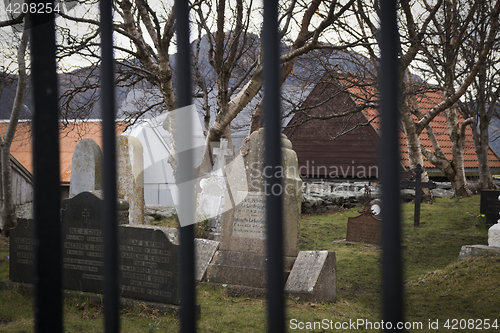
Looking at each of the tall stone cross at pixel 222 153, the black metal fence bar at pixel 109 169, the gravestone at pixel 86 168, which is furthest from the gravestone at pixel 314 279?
the tall stone cross at pixel 222 153

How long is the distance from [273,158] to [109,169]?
349 mm

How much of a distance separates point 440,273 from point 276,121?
20.7 ft

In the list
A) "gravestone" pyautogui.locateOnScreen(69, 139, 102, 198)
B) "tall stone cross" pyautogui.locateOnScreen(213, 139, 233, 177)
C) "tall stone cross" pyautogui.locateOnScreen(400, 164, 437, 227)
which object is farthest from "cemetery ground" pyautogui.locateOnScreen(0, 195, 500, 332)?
"tall stone cross" pyautogui.locateOnScreen(213, 139, 233, 177)

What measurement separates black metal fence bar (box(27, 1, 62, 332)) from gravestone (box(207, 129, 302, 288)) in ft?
16.6

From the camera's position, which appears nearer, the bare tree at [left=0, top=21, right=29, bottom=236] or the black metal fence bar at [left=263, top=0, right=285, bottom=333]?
the black metal fence bar at [left=263, top=0, right=285, bottom=333]

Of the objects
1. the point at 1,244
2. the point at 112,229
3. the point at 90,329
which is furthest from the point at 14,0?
the point at 112,229

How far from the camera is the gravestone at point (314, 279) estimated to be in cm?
526

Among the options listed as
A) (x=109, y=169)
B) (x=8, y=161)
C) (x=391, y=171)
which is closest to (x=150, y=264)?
(x=109, y=169)

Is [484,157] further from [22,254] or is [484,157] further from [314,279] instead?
[22,254]

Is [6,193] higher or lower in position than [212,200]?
higher

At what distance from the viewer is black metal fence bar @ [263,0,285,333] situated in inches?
26.3

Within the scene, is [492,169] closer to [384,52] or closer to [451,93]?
[451,93]

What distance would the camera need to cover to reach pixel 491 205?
968cm

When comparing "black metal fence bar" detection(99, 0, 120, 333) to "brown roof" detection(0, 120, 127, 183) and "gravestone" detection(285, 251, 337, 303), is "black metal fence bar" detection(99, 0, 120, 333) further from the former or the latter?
"brown roof" detection(0, 120, 127, 183)
